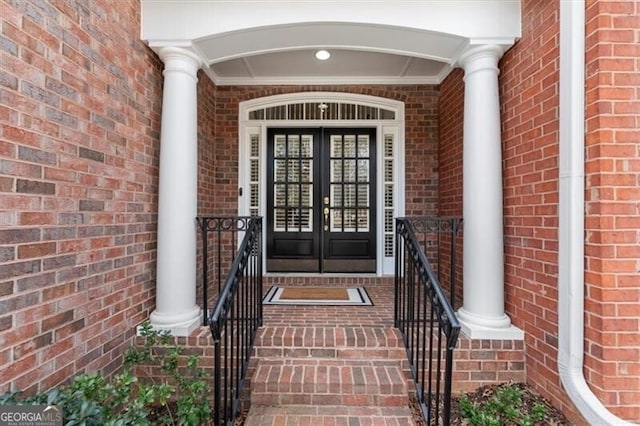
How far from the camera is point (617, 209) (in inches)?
70.7

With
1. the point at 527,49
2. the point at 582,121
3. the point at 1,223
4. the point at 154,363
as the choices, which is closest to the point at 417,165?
the point at 527,49

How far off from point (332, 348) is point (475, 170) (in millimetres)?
1694

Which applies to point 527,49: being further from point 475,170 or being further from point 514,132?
point 475,170

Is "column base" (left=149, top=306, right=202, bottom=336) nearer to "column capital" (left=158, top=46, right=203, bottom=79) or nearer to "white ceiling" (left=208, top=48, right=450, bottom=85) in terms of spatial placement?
"column capital" (left=158, top=46, right=203, bottom=79)

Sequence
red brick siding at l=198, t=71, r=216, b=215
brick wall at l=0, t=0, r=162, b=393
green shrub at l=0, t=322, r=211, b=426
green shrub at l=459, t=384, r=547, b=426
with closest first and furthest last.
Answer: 1. green shrub at l=0, t=322, r=211, b=426
2. brick wall at l=0, t=0, r=162, b=393
3. green shrub at l=459, t=384, r=547, b=426
4. red brick siding at l=198, t=71, r=216, b=215

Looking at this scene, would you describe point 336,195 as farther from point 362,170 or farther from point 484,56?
point 484,56

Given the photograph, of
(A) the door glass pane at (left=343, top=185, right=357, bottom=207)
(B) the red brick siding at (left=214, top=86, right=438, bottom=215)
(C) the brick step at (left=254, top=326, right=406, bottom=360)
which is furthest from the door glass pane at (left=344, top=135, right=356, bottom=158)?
(C) the brick step at (left=254, top=326, right=406, bottom=360)

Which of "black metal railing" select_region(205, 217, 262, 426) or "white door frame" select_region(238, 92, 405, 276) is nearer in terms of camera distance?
"black metal railing" select_region(205, 217, 262, 426)

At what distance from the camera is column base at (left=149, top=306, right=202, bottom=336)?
2.49m

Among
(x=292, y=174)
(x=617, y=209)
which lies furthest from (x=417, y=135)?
(x=617, y=209)

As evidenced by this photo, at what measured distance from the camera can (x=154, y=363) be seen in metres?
2.46

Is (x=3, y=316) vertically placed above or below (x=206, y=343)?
above

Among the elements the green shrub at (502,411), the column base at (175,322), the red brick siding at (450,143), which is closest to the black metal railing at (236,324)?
the column base at (175,322)

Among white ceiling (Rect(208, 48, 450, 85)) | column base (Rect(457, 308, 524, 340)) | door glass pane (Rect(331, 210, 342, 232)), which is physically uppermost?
white ceiling (Rect(208, 48, 450, 85))
